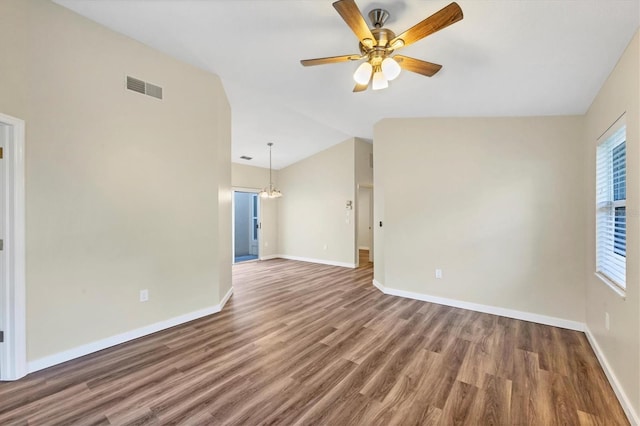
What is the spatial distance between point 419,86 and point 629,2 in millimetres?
1637

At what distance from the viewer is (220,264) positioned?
3727 millimetres

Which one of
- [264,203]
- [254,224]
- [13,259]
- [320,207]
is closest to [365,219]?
[320,207]

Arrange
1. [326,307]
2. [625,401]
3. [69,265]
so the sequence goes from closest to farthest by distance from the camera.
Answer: [625,401] < [69,265] < [326,307]

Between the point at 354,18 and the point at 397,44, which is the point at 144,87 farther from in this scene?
the point at 397,44

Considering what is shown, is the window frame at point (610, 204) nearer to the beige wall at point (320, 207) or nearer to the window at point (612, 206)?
the window at point (612, 206)

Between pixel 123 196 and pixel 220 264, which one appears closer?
pixel 123 196

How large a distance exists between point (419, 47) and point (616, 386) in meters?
3.05

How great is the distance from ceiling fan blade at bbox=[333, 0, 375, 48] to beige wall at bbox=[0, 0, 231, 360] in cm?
238

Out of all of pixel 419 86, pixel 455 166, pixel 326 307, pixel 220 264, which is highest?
pixel 419 86

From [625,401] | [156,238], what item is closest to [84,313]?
[156,238]

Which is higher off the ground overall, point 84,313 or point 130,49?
point 130,49

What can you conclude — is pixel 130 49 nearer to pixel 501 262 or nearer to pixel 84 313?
pixel 84 313

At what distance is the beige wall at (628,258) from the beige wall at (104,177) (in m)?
3.87

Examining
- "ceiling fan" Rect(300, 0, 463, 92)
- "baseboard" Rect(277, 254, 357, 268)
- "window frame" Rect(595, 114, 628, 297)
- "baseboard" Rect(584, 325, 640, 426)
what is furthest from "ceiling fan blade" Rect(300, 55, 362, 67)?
"baseboard" Rect(277, 254, 357, 268)
